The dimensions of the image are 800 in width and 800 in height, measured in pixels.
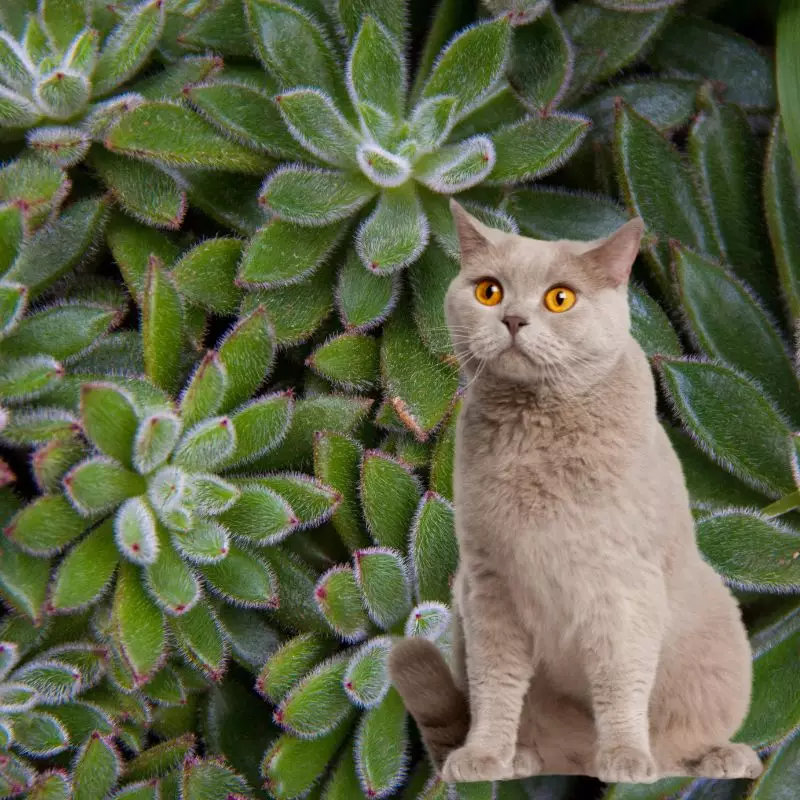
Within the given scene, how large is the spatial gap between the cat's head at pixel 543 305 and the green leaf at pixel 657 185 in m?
0.48

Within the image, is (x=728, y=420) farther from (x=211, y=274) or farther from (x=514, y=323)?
(x=211, y=274)

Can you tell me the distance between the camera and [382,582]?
1.13 meters

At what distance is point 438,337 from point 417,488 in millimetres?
164

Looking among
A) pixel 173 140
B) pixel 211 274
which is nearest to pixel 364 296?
pixel 211 274

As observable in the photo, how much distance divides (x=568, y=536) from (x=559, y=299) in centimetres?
18

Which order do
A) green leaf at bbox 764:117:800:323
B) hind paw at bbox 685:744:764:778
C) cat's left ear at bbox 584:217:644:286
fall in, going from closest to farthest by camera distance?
cat's left ear at bbox 584:217:644:286, hind paw at bbox 685:744:764:778, green leaf at bbox 764:117:800:323

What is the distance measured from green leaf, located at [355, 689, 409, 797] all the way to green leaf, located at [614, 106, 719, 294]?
570mm

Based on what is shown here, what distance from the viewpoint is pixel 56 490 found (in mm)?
1204

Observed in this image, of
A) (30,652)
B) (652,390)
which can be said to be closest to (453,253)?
(652,390)

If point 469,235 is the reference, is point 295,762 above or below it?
below

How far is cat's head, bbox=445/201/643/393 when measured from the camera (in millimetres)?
750

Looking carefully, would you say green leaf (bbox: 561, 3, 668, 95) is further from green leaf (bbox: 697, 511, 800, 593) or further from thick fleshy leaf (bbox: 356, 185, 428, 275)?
green leaf (bbox: 697, 511, 800, 593)

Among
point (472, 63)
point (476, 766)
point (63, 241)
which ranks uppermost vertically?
point (472, 63)

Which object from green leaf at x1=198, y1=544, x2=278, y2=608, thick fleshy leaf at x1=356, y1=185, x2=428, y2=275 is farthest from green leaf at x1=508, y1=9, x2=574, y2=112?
green leaf at x1=198, y1=544, x2=278, y2=608
